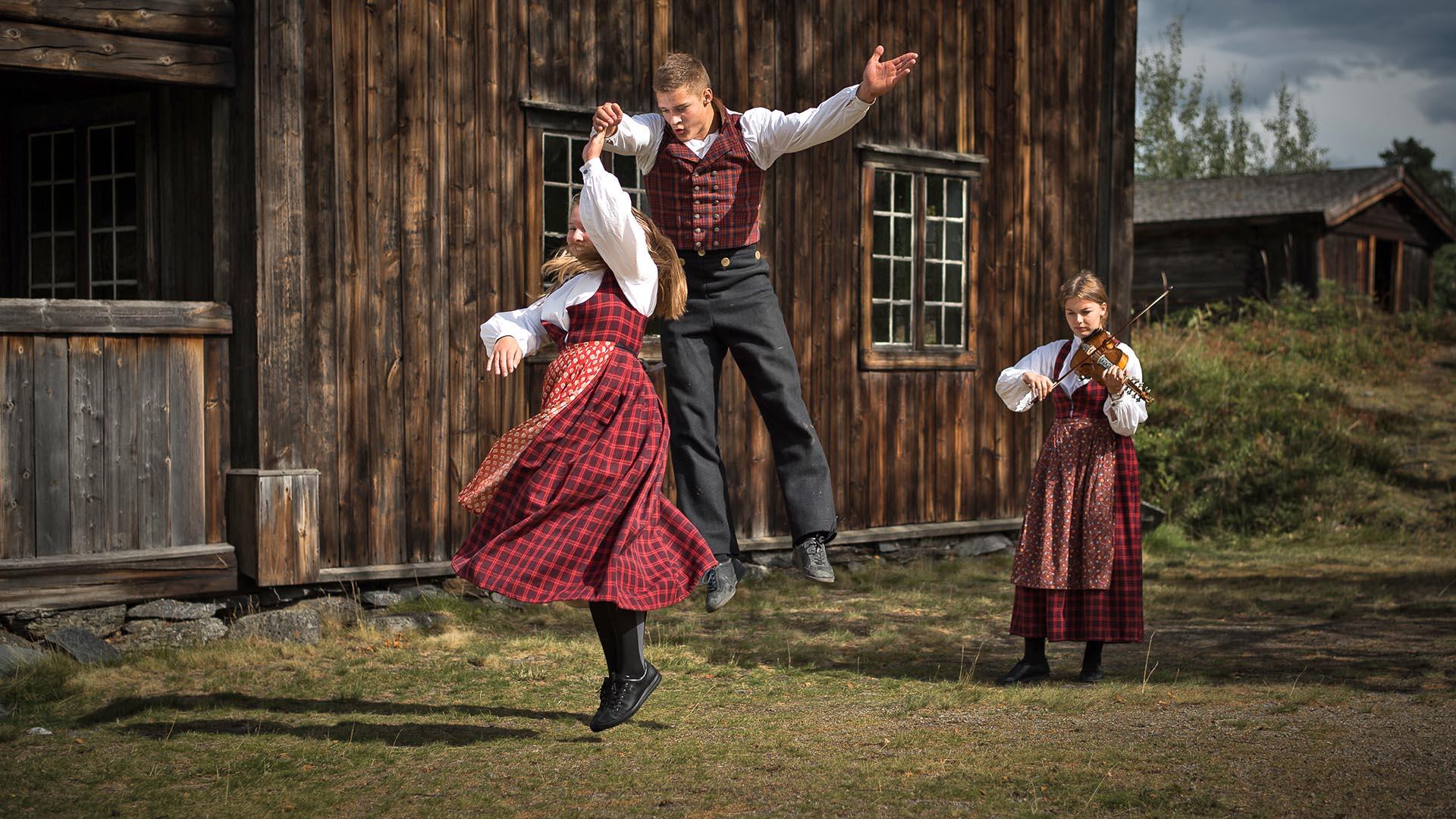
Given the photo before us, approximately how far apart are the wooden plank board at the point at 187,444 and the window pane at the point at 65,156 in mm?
1997

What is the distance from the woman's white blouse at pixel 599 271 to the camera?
14.5 ft

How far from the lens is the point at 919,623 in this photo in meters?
7.96

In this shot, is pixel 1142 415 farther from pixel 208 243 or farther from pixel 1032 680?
pixel 208 243

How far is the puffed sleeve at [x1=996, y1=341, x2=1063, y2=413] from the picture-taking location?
5.70 meters

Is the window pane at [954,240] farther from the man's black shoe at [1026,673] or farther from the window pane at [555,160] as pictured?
the man's black shoe at [1026,673]

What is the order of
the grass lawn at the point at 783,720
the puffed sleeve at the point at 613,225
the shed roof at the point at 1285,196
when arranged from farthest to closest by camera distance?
the shed roof at the point at 1285,196 < the puffed sleeve at the point at 613,225 < the grass lawn at the point at 783,720

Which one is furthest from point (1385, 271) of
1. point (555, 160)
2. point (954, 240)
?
point (555, 160)

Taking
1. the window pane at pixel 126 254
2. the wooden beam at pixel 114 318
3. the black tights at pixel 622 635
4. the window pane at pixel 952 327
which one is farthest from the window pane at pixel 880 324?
the black tights at pixel 622 635

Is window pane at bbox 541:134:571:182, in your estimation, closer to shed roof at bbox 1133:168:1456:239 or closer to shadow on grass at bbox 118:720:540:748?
shadow on grass at bbox 118:720:540:748

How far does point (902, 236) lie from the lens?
10.2 metres

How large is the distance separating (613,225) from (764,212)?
16.2 feet

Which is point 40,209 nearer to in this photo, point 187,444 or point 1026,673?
point 187,444

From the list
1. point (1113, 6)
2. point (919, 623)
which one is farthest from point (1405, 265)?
point (919, 623)

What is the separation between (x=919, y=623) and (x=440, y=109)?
396cm
